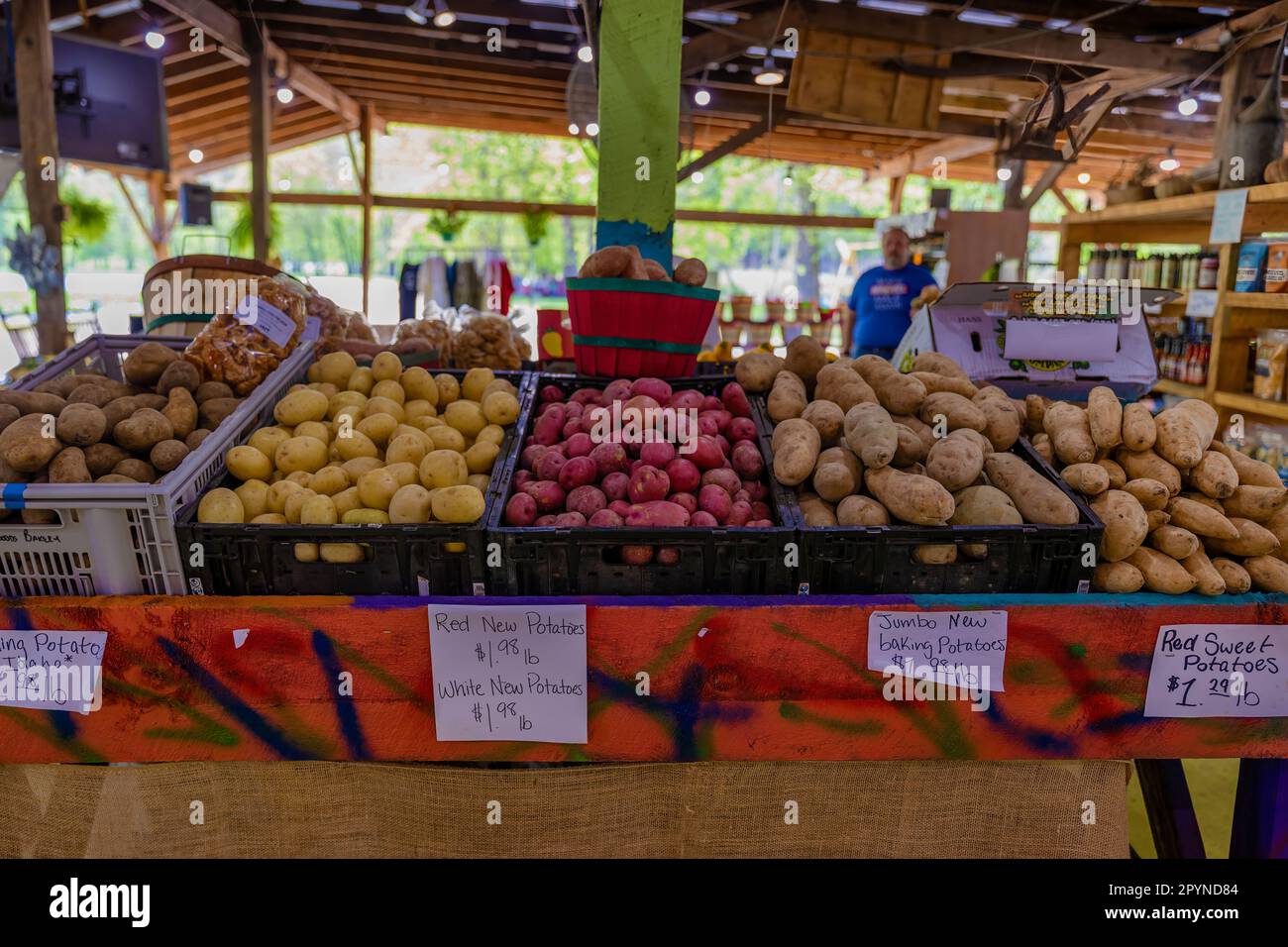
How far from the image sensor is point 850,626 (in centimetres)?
159

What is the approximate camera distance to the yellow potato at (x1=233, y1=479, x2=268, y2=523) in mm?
1765

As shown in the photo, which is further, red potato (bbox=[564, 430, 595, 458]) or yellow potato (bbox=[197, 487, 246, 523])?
red potato (bbox=[564, 430, 595, 458])

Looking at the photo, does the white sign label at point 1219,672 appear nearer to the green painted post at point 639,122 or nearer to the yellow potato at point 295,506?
the yellow potato at point 295,506

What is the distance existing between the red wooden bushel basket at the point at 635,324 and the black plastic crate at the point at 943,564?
803 millimetres

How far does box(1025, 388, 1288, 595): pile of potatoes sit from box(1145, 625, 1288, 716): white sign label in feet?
0.31

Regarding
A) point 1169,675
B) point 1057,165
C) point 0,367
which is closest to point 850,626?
point 1169,675

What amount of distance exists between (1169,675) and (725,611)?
36.8 inches

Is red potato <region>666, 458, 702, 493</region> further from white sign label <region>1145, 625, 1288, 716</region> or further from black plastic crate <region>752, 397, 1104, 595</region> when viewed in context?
white sign label <region>1145, 625, 1288, 716</region>

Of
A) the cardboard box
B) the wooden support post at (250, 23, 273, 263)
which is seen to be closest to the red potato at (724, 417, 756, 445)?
the cardboard box

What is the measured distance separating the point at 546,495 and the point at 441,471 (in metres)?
0.25

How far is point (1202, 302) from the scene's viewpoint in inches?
169

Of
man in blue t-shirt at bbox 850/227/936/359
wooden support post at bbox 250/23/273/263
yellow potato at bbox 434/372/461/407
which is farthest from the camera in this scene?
wooden support post at bbox 250/23/273/263

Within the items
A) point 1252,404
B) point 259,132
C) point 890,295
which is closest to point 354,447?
point 1252,404

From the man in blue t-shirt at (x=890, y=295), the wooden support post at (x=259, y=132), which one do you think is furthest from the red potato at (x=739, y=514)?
the wooden support post at (x=259, y=132)
